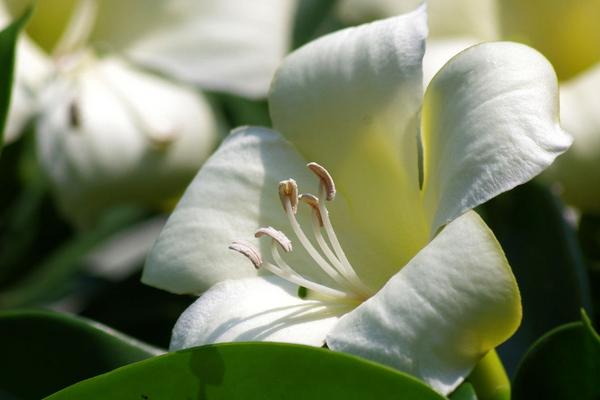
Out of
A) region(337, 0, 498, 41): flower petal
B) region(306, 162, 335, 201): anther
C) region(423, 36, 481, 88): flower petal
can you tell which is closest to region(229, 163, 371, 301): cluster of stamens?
region(306, 162, 335, 201): anther

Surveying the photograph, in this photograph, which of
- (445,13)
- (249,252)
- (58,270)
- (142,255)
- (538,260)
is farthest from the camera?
(142,255)

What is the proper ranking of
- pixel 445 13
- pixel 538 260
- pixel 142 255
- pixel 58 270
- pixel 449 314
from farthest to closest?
pixel 142 255 → pixel 58 270 → pixel 445 13 → pixel 538 260 → pixel 449 314

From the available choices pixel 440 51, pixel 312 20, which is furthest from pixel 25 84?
pixel 440 51

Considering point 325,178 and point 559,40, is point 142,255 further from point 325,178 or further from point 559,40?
point 325,178

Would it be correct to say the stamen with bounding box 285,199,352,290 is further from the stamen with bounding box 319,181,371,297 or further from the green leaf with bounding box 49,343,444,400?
the green leaf with bounding box 49,343,444,400

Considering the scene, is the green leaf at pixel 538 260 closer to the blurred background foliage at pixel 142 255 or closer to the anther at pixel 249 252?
the blurred background foliage at pixel 142 255

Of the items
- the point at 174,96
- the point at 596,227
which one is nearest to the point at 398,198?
the point at 596,227

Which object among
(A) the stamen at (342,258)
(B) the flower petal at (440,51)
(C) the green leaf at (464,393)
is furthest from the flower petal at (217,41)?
(C) the green leaf at (464,393)
